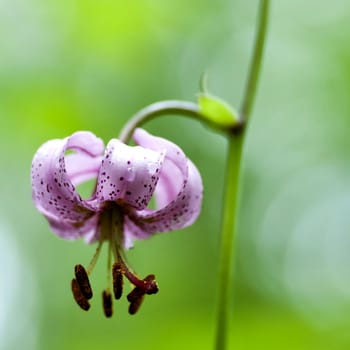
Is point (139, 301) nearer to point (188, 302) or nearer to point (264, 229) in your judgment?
point (188, 302)

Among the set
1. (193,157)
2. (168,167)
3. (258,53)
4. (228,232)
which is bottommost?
(228,232)

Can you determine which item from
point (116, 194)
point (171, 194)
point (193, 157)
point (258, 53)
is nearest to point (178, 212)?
point (171, 194)

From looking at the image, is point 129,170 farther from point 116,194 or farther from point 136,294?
point 136,294

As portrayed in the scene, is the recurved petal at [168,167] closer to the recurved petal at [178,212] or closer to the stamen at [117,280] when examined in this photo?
the recurved petal at [178,212]

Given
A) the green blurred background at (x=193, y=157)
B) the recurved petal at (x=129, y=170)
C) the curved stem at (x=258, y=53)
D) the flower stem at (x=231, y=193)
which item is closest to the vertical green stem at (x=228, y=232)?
the flower stem at (x=231, y=193)

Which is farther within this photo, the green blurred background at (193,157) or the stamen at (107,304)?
the green blurred background at (193,157)

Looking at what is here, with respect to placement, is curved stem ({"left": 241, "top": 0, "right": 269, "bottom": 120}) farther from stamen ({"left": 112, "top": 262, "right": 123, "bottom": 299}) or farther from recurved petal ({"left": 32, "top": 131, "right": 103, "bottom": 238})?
stamen ({"left": 112, "top": 262, "right": 123, "bottom": 299})

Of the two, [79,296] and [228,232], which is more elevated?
[228,232]
